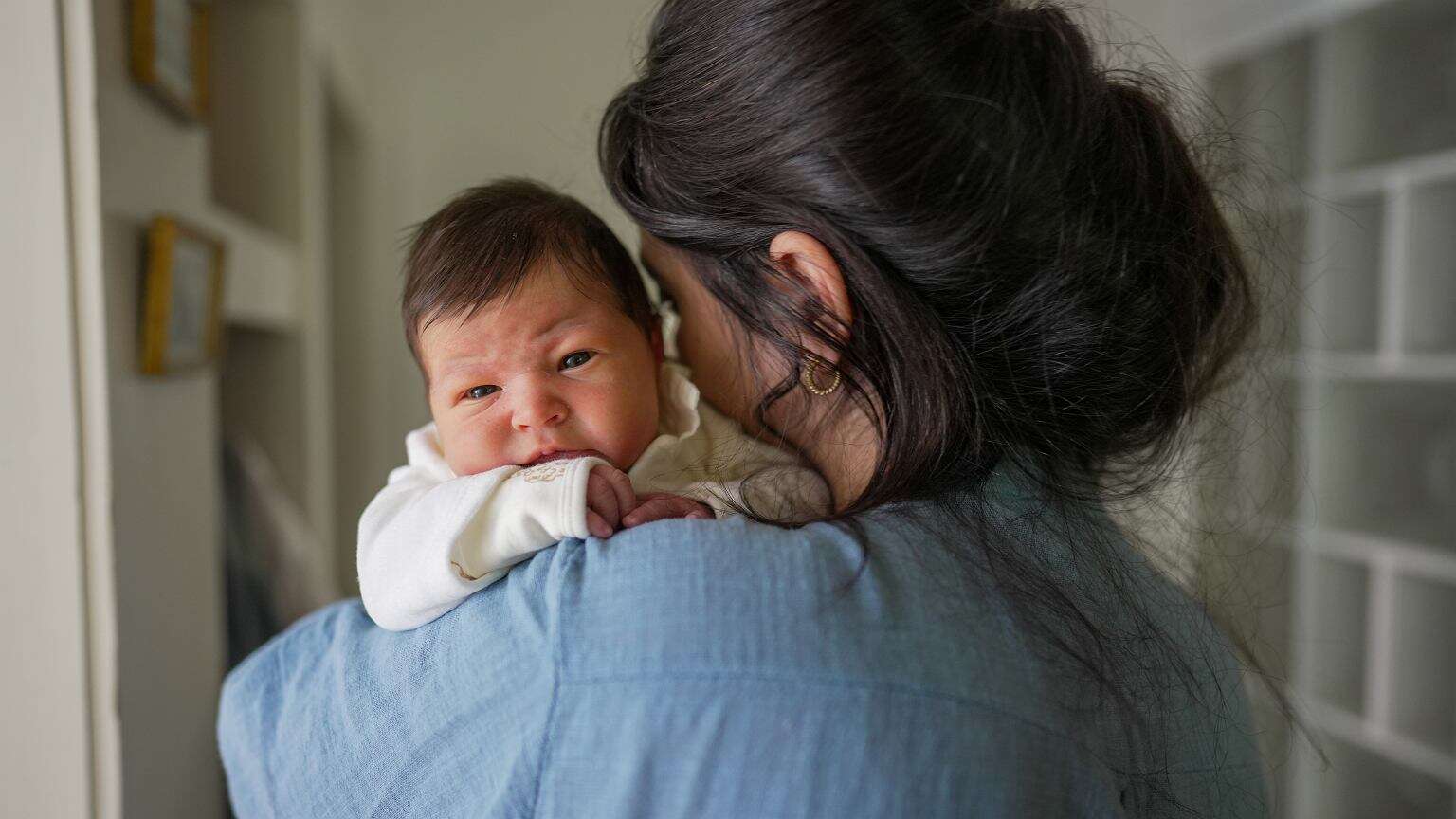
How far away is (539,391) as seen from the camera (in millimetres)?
765

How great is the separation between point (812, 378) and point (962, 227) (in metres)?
0.16

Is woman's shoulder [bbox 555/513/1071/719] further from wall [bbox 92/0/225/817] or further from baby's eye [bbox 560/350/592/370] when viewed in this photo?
wall [bbox 92/0/225/817]

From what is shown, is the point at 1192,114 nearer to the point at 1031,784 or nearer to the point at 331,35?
the point at 1031,784

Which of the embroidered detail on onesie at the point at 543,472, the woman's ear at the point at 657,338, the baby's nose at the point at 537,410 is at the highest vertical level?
the woman's ear at the point at 657,338

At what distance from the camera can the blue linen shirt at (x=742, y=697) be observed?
540 millimetres

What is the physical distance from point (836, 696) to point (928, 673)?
0.18 ft

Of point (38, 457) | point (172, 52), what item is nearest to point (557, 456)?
point (38, 457)

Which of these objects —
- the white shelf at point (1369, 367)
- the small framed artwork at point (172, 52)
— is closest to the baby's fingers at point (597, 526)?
the small framed artwork at point (172, 52)

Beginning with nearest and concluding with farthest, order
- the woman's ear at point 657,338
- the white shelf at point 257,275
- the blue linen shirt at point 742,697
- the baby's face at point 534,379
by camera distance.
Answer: the blue linen shirt at point 742,697
the baby's face at point 534,379
the woman's ear at point 657,338
the white shelf at point 257,275

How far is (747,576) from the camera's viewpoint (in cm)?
57

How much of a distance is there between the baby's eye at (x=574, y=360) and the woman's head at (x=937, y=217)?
11 centimetres

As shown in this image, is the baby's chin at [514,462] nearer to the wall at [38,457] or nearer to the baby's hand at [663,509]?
the baby's hand at [663,509]

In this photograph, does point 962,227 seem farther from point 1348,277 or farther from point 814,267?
point 1348,277

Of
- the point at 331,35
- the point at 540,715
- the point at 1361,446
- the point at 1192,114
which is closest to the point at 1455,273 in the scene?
the point at 1361,446
